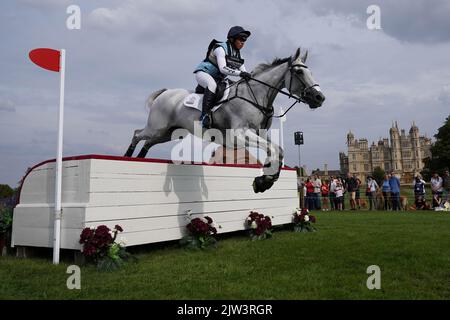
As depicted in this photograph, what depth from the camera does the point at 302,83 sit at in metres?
→ 5.77

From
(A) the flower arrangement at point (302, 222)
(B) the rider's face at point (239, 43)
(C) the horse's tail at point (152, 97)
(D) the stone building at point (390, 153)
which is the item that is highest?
(D) the stone building at point (390, 153)

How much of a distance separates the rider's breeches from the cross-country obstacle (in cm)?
143

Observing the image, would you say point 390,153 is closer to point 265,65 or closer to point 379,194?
→ point 379,194

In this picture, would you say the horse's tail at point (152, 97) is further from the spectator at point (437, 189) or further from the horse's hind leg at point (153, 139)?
the spectator at point (437, 189)

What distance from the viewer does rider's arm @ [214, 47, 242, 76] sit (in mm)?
5504

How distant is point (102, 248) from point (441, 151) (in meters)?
47.5

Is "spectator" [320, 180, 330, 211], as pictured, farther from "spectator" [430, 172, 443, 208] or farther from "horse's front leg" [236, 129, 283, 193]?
"horse's front leg" [236, 129, 283, 193]

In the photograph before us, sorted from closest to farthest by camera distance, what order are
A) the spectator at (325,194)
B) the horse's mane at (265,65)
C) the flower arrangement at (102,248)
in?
the flower arrangement at (102,248)
the horse's mane at (265,65)
the spectator at (325,194)

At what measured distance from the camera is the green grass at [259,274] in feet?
12.3

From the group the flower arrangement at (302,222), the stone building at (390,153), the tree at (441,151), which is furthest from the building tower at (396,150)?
the flower arrangement at (302,222)

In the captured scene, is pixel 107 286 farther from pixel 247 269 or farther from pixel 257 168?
pixel 257 168

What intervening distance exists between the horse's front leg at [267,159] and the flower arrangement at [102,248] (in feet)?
6.63

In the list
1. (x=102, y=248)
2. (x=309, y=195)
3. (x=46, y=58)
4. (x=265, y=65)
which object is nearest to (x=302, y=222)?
(x=265, y=65)

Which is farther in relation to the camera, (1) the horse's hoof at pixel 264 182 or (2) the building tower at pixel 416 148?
(2) the building tower at pixel 416 148
